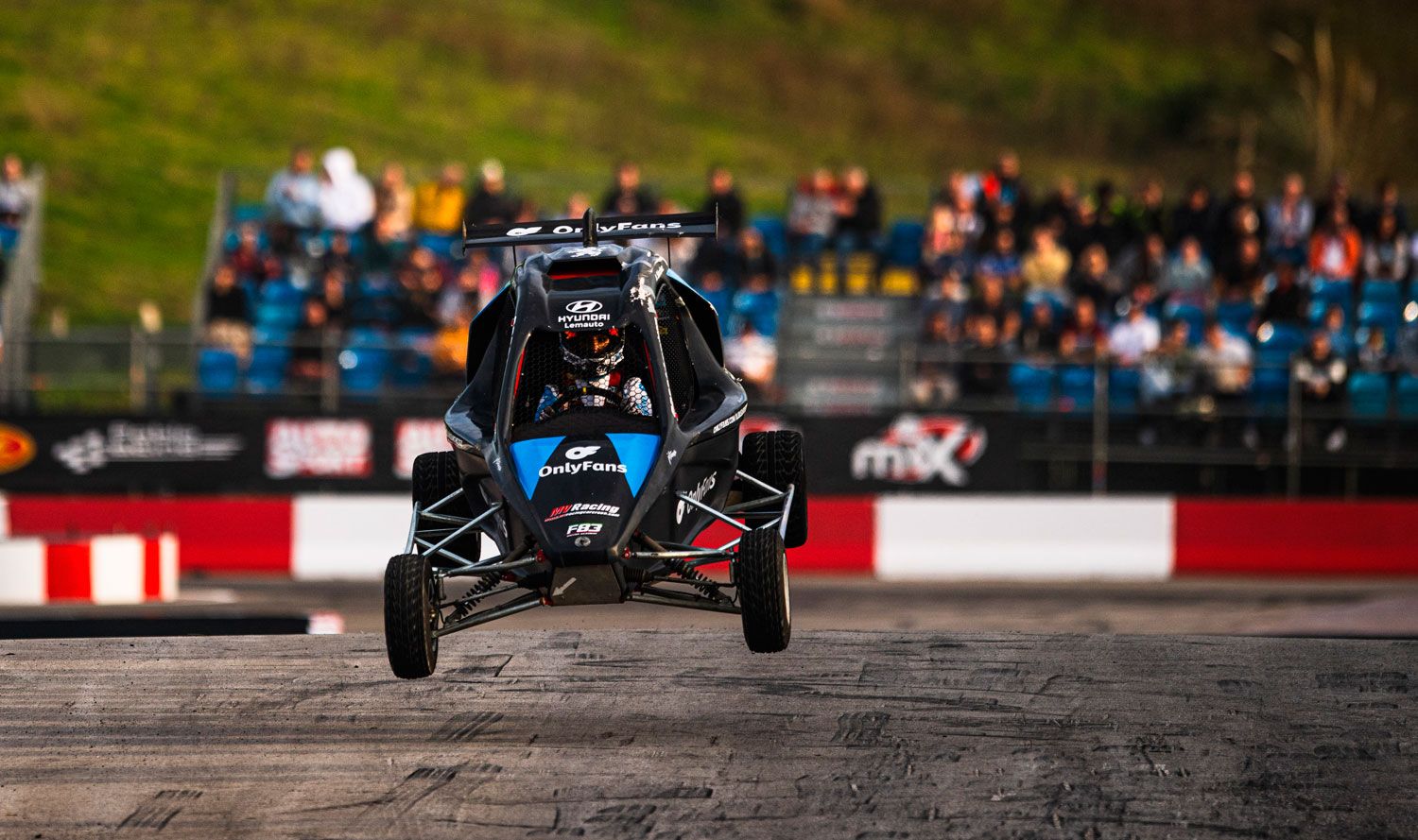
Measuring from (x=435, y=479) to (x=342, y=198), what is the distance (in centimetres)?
1237

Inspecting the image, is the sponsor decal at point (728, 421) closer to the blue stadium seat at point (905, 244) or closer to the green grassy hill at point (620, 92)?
the blue stadium seat at point (905, 244)

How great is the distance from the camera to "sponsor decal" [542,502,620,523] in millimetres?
7723

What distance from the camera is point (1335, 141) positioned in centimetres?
4703

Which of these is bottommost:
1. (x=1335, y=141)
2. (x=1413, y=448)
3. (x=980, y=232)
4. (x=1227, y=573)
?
(x=1227, y=573)

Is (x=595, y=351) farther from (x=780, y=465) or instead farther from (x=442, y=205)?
(x=442, y=205)

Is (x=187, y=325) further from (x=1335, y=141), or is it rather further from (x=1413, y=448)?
(x=1335, y=141)

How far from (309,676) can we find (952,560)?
10000 millimetres

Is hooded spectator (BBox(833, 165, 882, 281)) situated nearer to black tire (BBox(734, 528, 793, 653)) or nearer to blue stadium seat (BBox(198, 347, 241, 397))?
blue stadium seat (BBox(198, 347, 241, 397))

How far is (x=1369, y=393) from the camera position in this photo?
1784 cm

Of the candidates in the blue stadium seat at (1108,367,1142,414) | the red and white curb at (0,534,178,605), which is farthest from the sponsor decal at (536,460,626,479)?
the blue stadium seat at (1108,367,1142,414)

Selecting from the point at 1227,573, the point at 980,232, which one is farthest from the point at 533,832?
the point at 980,232

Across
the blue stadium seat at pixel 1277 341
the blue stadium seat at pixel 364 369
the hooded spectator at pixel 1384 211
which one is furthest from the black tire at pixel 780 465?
the hooded spectator at pixel 1384 211

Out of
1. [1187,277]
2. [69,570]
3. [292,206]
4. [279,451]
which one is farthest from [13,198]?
[1187,277]

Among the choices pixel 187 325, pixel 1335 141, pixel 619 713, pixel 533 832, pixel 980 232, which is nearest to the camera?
pixel 533 832
